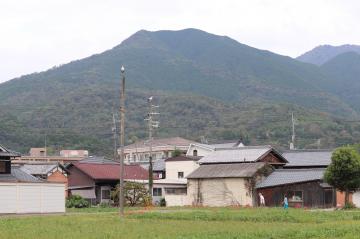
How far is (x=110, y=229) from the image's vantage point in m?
27.6

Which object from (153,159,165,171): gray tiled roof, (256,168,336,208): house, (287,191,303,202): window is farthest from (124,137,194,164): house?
(287,191,303,202): window

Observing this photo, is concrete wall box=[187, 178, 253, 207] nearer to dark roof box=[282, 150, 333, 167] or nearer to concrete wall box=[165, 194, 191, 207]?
concrete wall box=[165, 194, 191, 207]

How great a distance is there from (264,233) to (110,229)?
21.7 ft

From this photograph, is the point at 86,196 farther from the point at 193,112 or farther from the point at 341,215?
the point at 193,112

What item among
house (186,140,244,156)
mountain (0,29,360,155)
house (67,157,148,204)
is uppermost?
mountain (0,29,360,155)

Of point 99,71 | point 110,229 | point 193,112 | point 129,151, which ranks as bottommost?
point 110,229

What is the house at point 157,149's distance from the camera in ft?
332

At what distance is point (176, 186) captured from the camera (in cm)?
6712

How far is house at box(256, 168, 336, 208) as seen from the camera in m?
55.0

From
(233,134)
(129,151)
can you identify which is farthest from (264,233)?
(233,134)

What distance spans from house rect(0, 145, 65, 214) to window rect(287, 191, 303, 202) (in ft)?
64.1

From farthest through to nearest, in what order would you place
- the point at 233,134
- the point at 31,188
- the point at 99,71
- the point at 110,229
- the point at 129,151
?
1. the point at 99,71
2. the point at 233,134
3. the point at 129,151
4. the point at 31,188
5. the point at 110,229

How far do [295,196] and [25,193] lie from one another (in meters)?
22.9

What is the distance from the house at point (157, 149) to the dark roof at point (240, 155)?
112 feet
